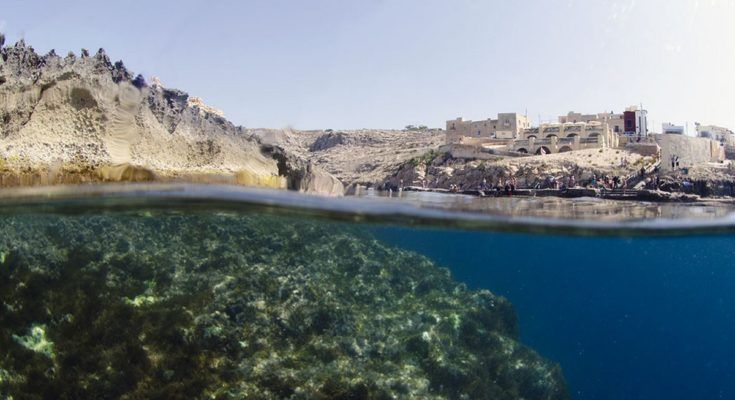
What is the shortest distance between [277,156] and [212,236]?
9.66 ft

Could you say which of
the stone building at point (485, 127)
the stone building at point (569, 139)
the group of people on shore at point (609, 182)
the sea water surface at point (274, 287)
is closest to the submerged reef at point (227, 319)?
the sea water surface at point (274, 287)

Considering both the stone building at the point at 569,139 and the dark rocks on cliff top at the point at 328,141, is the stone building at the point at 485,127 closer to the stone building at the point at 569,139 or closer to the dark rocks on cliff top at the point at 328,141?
the stone building at the point at 569,139

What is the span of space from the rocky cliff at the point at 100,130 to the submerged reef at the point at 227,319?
81.1 inches

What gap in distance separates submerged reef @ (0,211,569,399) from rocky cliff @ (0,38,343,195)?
2.06 meters

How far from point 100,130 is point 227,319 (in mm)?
3600

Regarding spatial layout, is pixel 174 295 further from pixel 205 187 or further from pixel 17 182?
pixel 17 182

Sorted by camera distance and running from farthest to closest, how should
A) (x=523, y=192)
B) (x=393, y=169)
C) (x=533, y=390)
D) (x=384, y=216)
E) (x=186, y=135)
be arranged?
(x=393, y=169) → (x=523, y=192) → (x=384, y=216) → (x=533, y=390) → (x=186, y=135)

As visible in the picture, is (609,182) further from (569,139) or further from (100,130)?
(100,130)

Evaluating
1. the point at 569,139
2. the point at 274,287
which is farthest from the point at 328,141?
the point at 274,287

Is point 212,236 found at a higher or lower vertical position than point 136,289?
higher

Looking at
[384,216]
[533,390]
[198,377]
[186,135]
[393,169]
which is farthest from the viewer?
[393,169]

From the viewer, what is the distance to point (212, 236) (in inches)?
495

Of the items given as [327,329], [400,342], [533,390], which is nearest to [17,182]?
[327,329]

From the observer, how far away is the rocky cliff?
9.30 meters
